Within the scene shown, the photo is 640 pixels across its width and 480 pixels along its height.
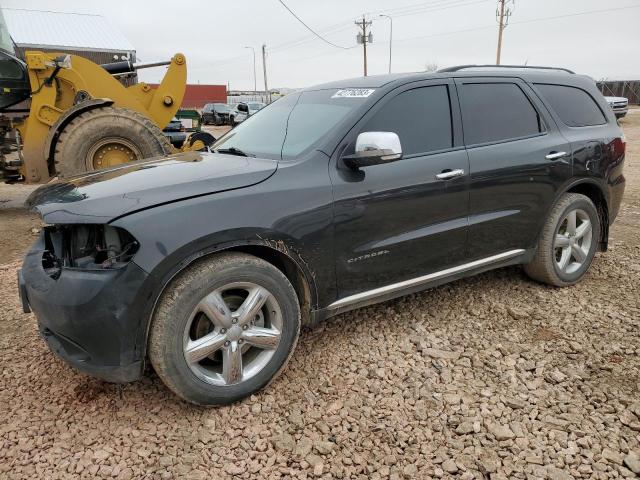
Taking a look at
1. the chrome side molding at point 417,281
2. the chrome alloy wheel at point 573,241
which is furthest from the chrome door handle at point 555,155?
the chrome side molding at point 417,281

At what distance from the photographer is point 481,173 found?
329 cm

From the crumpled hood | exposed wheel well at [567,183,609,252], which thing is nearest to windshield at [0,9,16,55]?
the crumpled hood

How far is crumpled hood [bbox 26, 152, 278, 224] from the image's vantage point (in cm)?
227

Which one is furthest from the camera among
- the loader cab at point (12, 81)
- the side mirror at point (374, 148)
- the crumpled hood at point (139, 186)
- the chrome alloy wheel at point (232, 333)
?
the loader cab at point (12, 81)

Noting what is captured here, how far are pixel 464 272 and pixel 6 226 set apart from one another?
6.11 metres

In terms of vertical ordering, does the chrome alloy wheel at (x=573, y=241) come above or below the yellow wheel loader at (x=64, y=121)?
below

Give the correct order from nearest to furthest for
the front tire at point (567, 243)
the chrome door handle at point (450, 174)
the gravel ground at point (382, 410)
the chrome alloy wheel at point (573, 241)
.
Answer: the gravel ground at point (382, 410) → the chrome door handle at point (450, 174) → the front tire at point (567, 243) → the chrome alloy wheel at point (573, 241)

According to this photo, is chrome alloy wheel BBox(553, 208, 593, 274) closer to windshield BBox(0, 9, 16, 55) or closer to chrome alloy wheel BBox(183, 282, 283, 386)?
chrome alloy wheel BBox(183, 282, 283, 386)

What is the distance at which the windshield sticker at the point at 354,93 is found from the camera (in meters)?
3.06

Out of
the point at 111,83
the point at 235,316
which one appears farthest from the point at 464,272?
the point at 111,83

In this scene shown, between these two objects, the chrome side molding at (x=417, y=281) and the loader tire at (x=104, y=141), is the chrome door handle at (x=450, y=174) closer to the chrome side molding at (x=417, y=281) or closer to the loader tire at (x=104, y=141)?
the chrome side molding at (x=417, y=281)

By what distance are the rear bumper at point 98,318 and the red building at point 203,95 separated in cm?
4944

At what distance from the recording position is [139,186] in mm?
2455

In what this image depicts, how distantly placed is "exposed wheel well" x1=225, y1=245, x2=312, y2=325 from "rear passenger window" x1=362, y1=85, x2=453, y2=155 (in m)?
0.94
